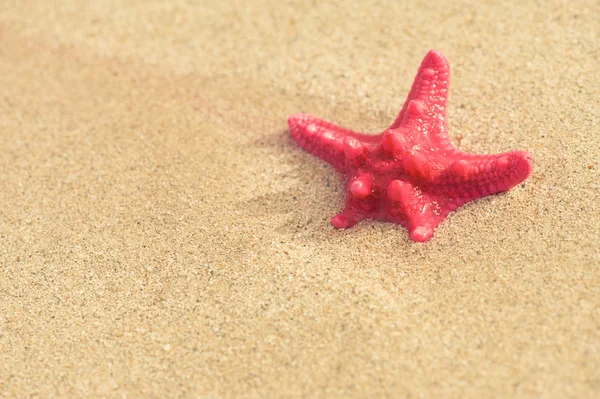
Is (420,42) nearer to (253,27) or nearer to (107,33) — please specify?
(253,27)

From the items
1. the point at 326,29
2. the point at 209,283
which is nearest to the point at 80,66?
the point at 326,29

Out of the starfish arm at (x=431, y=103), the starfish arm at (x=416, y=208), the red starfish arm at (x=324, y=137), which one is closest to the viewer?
the starfish arm at (x=416, y=208)

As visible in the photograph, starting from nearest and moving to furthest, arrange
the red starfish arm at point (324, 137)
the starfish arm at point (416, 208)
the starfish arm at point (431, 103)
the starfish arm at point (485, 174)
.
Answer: the starfish arm at point (485, 174) → the starfish arm at point (416, 208) → the starfish arm at point (431, 103) → the red starfish arm at point (324, 137)

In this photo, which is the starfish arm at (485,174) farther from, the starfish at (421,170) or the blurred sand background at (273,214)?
the blurred sand background at (273,214)

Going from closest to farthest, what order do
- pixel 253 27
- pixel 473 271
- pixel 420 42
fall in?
1. pixel 473 271
2. pixel 420 42
3. pixel 253 27

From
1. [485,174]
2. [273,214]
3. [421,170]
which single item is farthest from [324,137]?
[485,174]

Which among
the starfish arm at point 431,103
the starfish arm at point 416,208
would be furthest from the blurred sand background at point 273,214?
the starfish arm at point 431,103

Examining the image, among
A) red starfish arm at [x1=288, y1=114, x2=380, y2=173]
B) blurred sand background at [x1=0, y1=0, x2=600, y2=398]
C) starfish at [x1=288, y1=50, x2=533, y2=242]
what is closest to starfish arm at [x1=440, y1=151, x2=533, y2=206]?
starfish at [x1=288, y1=50, x2=533, y2=242]
